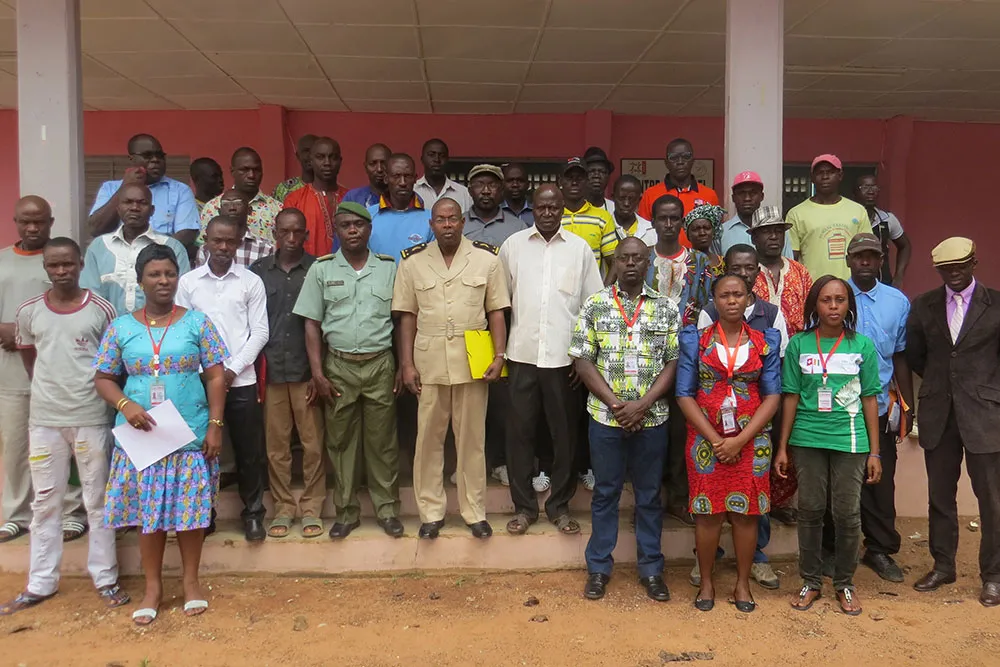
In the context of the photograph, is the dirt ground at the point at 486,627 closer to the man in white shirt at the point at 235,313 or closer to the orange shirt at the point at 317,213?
the man in white shirt at the point at 235,313

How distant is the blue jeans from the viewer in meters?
3.46

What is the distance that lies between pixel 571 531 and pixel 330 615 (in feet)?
4.31

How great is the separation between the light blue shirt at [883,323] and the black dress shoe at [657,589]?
1434 millimetres

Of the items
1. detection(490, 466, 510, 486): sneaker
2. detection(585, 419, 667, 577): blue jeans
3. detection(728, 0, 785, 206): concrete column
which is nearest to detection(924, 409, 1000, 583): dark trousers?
detection(585, 419, 667, 577): blue jeans

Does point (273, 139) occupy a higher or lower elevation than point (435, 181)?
higher

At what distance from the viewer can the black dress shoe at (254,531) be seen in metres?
3.77

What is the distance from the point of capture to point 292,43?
19.0 feet

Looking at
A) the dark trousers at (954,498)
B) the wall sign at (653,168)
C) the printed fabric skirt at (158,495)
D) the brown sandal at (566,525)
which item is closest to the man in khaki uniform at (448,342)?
the brown sandal at (566,525)

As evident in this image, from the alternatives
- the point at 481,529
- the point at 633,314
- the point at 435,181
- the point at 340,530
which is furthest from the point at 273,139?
the point at 633,314

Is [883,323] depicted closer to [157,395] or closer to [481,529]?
[481,529]

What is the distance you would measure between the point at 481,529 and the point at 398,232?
5.90 ft

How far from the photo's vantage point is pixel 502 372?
3.76 m

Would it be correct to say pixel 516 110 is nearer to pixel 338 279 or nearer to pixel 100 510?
pixel 338 279

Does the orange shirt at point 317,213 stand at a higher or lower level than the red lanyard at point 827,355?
higher
